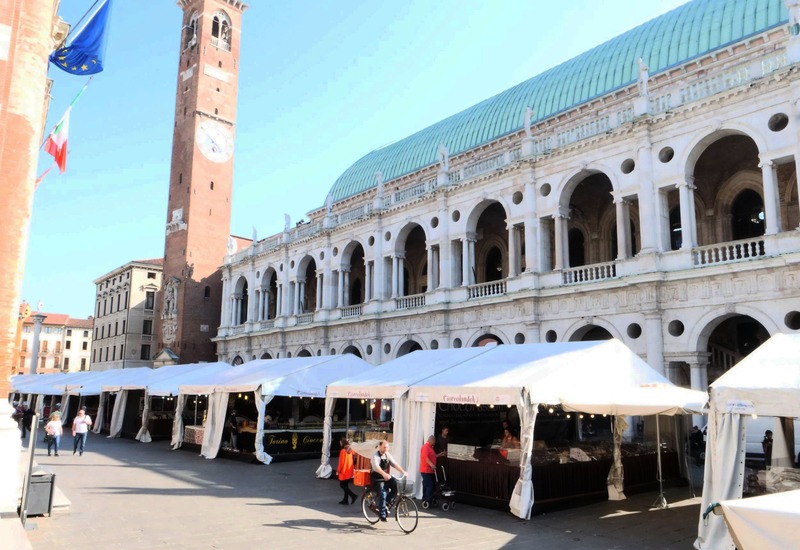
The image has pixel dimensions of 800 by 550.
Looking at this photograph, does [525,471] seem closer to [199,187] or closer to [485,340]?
[485,340]

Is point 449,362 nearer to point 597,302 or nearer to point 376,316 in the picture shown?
point 597,302

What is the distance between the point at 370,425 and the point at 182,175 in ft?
119

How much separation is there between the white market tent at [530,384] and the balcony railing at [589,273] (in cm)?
898

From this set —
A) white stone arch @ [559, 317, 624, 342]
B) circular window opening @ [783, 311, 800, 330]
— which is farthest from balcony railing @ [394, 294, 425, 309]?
circular window opening @ [783, 311, 800, 330]

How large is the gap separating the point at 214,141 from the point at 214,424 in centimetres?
3561

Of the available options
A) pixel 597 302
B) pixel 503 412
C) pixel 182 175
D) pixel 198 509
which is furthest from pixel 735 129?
pixel 182 175

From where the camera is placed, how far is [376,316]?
33812 millimetres

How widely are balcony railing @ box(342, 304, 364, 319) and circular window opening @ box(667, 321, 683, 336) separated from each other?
1819 centimetres

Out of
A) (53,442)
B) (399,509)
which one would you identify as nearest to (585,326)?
(399,509)

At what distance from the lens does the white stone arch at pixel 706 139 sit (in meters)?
20.8

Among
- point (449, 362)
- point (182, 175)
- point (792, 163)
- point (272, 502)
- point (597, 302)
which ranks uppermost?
point (182, 175)

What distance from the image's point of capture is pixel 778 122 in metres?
20.3

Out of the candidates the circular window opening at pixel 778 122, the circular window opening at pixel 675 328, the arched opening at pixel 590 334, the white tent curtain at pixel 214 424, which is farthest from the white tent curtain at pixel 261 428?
the circular window opening at pixel 778 122

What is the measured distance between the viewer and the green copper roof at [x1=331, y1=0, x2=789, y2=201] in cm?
2606
